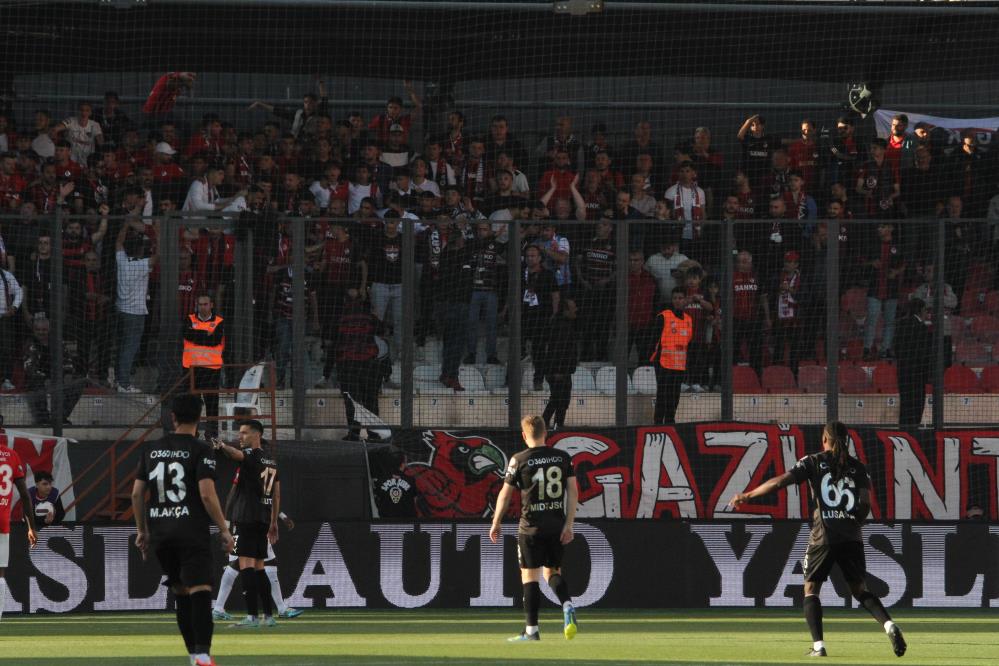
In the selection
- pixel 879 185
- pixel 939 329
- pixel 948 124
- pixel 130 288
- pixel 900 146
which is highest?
pixel 948 124

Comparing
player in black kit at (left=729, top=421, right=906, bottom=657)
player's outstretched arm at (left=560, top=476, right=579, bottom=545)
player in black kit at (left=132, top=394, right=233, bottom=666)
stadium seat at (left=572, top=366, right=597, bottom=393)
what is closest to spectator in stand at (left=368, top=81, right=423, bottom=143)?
stadium seat at (left=572, top=366, right=597, bottom=393)

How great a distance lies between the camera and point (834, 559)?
40.0ft

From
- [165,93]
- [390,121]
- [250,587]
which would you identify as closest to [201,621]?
[250,587]

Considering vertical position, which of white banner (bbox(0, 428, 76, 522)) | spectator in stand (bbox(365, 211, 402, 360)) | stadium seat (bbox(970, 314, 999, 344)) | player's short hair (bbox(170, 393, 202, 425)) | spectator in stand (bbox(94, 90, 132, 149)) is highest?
spectator in stand (bbox(94, 90, 132, 149))

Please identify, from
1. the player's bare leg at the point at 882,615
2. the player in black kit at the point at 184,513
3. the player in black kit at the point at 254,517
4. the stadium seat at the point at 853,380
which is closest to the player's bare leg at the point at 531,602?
the player's bare leg at the point at 882,615

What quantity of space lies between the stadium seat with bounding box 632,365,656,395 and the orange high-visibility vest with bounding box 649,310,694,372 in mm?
170

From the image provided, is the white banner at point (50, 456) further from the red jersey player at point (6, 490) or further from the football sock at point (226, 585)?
the red jersey player at point (6, 490)

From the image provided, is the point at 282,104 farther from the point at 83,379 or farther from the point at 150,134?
the point at 83,379

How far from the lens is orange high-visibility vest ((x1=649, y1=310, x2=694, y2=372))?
1950 cm

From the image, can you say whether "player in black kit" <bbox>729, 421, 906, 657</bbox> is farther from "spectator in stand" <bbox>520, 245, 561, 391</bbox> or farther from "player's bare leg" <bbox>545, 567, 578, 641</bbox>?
"spectator in stand" <bbox>520, 245, 561, 391</bbox>

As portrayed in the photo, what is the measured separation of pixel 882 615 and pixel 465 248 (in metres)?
8.82

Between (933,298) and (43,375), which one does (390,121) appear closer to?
(43,375)

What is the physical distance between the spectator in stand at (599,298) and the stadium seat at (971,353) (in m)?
4.33

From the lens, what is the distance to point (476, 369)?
770 inches
